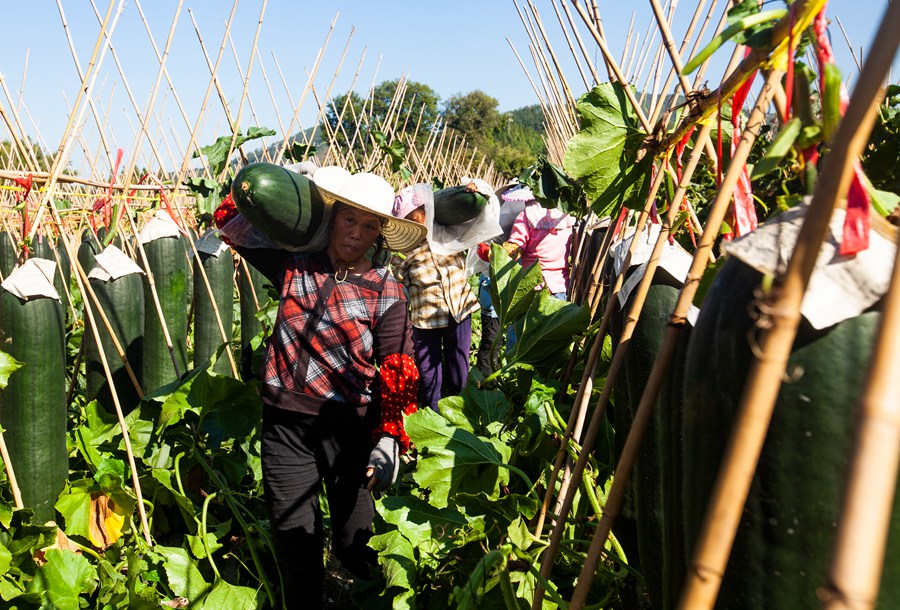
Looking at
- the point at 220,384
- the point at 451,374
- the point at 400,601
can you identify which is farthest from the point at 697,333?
the point at 451,374

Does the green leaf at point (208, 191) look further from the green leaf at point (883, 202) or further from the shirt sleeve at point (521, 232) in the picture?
the green leaf at point (883, 202)

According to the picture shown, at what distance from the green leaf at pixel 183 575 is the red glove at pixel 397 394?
0.87 metres

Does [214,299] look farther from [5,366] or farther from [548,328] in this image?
[548,328]

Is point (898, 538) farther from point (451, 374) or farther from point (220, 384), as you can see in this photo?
point (451, 374)

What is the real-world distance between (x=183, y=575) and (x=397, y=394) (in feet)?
3.35

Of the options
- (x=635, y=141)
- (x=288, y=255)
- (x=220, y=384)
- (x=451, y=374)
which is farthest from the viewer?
(x=451, y=374)

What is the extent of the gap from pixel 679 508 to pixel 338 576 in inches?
97.8

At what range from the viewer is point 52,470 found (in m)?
2.94

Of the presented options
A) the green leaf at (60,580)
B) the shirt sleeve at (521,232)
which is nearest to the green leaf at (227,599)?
the green leaf at (60,580)

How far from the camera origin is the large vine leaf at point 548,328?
2240 millimetres

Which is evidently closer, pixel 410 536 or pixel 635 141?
pixel 635 141

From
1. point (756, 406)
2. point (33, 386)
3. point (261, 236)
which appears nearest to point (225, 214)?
point (261, 236)

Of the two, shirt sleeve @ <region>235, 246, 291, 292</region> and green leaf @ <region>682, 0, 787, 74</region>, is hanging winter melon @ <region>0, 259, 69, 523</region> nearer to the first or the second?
shirt sleeve @ <region>235, 246, 291, 292</region>

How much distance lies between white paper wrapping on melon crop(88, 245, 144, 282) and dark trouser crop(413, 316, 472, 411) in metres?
1.62
